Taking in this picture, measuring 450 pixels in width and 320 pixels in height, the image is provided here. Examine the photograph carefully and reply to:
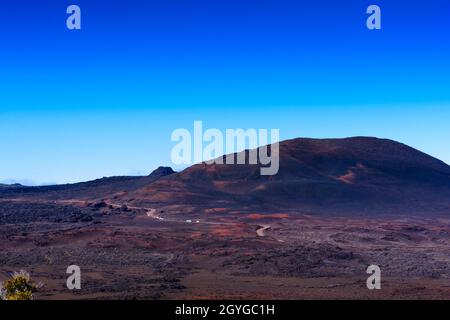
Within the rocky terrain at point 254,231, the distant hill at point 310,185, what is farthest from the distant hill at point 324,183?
the rocky terrain at point 254,231

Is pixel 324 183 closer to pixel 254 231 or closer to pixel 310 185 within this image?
pixel 310 185

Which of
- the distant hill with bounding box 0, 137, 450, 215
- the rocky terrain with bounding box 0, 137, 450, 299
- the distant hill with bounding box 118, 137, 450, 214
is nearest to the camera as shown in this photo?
the rocky terrain with bounding box 0, 137, 450, 299

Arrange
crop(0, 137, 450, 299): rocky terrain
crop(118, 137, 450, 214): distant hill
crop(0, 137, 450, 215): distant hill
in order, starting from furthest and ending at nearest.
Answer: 1. crop(118, 137, 450, 214): distant hill
2. crop(0, 137, 450, 215): distant hill
3. crop(0, 137, 450, 299): rocky terrain

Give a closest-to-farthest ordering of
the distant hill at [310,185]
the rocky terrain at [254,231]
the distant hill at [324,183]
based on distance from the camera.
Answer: the rocky terrain at [254,231], the distant hill at [310,185], the distant hill at [324,183]

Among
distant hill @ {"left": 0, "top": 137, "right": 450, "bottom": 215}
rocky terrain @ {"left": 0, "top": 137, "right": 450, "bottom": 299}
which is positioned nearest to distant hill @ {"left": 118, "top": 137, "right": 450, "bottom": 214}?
distant hill @ {"left": 0, "top": 137, "right": 450, "bottom": 215}

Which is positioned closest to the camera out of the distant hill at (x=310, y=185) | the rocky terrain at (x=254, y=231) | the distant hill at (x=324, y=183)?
the rocky terrain at (x=254, y=231)

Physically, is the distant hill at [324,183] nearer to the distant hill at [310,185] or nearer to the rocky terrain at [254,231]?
the distant hill at [310,185]

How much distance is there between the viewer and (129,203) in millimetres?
92562

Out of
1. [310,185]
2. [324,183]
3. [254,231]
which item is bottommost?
[254,231]

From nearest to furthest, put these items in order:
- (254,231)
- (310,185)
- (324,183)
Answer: (254,231) < (310,185) < (324,183)

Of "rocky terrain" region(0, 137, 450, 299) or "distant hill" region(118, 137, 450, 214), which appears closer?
"rocky terrain" region(0, 137, 450, 299)

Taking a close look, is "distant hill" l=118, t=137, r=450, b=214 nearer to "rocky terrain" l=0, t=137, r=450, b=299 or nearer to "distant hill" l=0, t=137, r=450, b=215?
"distant hill" l=0, t=137, r=450, b=215

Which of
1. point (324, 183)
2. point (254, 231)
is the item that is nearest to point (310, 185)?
point (324, 183)
